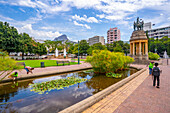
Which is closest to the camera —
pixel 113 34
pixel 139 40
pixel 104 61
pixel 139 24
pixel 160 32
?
pixel 104 61

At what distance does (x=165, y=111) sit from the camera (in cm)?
348

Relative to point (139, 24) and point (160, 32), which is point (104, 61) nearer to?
point (139, 24)

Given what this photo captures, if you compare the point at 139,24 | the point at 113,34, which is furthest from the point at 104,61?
the point at 113,34

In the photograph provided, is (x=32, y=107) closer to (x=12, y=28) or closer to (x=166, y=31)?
(x=12, y=28)

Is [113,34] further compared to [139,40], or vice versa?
[113,34]

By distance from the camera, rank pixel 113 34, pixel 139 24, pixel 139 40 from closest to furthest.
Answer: pixel 139 40 < pixel 139 24 < pixel 113 34

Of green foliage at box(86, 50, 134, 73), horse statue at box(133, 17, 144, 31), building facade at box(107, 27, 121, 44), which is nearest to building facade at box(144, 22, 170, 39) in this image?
building facade at box(107, 27, 121, 44)

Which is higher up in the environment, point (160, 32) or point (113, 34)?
point (113, 34)

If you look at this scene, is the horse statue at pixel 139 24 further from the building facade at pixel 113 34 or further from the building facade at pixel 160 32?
the building facade at pixel 113 34

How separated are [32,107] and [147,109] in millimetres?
4870

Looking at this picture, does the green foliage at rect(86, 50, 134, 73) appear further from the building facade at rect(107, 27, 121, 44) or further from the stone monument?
the building facade at rect(107, 27, 121, 44)

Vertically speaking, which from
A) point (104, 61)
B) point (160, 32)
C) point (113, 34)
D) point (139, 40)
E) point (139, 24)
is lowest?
point (104, 61)

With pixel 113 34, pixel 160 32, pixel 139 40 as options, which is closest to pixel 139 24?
pixel 139 40

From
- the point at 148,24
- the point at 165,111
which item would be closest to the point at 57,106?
the point at 165,111
